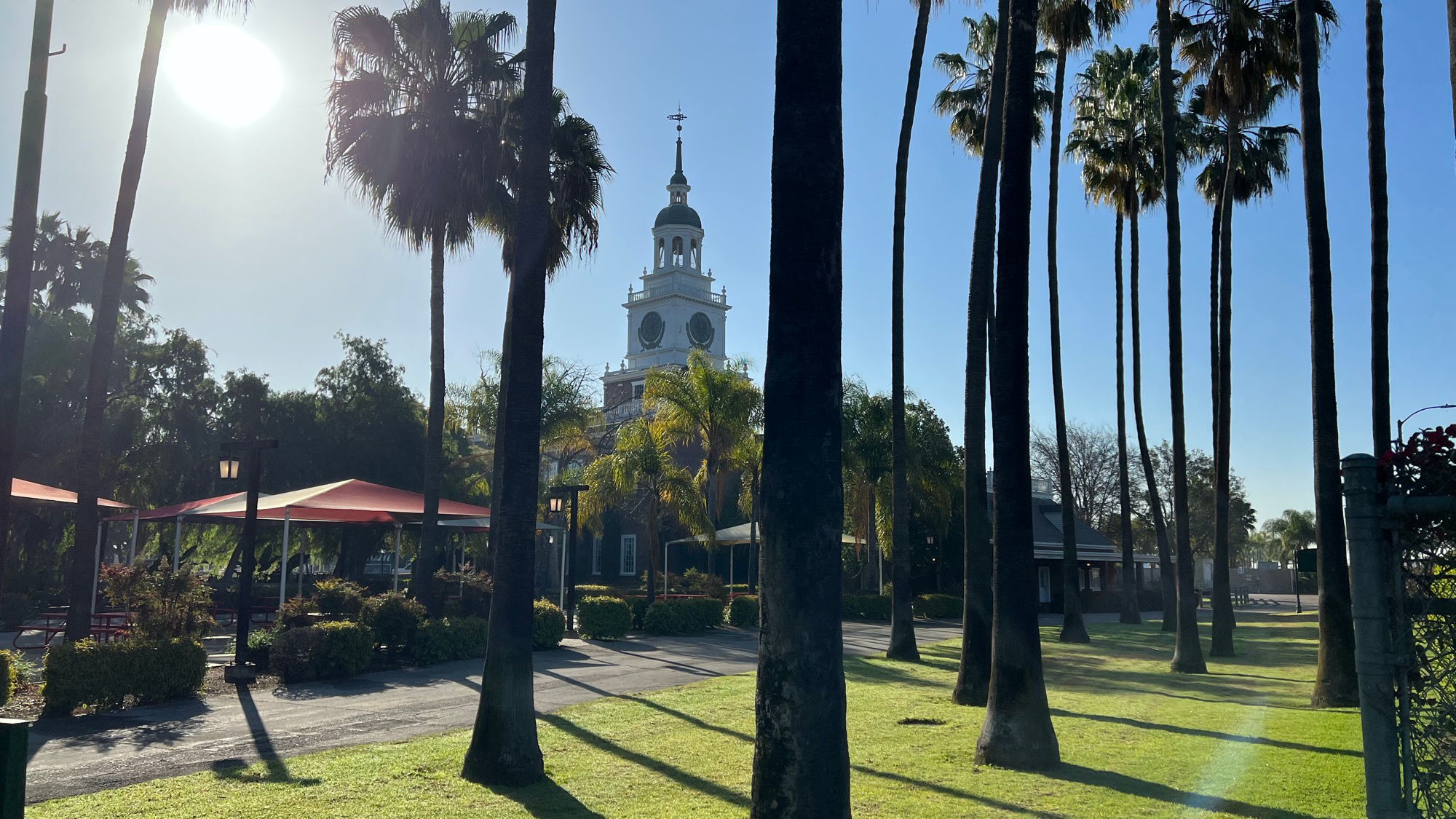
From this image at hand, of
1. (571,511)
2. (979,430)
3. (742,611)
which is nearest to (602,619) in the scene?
(571,511)

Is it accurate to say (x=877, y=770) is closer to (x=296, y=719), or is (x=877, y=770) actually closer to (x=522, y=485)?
(x=522, y=485)

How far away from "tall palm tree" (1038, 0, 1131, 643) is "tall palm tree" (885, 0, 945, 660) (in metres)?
2.76

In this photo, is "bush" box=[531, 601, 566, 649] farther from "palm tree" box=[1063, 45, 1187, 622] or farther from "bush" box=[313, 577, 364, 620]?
"palm tree" box=[1063, 45, 1187, 622]

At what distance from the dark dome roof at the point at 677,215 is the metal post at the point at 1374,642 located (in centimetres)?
6531

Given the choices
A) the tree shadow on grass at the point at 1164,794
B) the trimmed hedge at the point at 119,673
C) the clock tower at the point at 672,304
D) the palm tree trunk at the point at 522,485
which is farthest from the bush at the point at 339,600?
the clock tower at the point at 672,304

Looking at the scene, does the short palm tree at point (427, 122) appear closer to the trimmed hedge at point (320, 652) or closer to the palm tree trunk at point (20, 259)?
the trimmed hedge at point (320, 652)

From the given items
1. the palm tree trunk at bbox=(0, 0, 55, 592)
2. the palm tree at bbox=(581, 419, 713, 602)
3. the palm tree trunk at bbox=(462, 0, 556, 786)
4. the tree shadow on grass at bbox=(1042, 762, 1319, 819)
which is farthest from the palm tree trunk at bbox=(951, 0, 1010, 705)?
the palm tree at bbox=(581, 419, 713, 602)

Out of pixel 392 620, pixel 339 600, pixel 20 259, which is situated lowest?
pixel 392 620

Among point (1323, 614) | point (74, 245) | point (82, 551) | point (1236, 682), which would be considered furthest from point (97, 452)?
point (74, 245)

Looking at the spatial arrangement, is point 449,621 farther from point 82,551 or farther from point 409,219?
point 409,219

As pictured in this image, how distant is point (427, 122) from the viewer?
19438 millimetres

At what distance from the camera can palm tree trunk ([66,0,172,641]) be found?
44.6ft

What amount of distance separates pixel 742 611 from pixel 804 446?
2345cm

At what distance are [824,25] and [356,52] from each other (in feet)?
Result: 54.1
